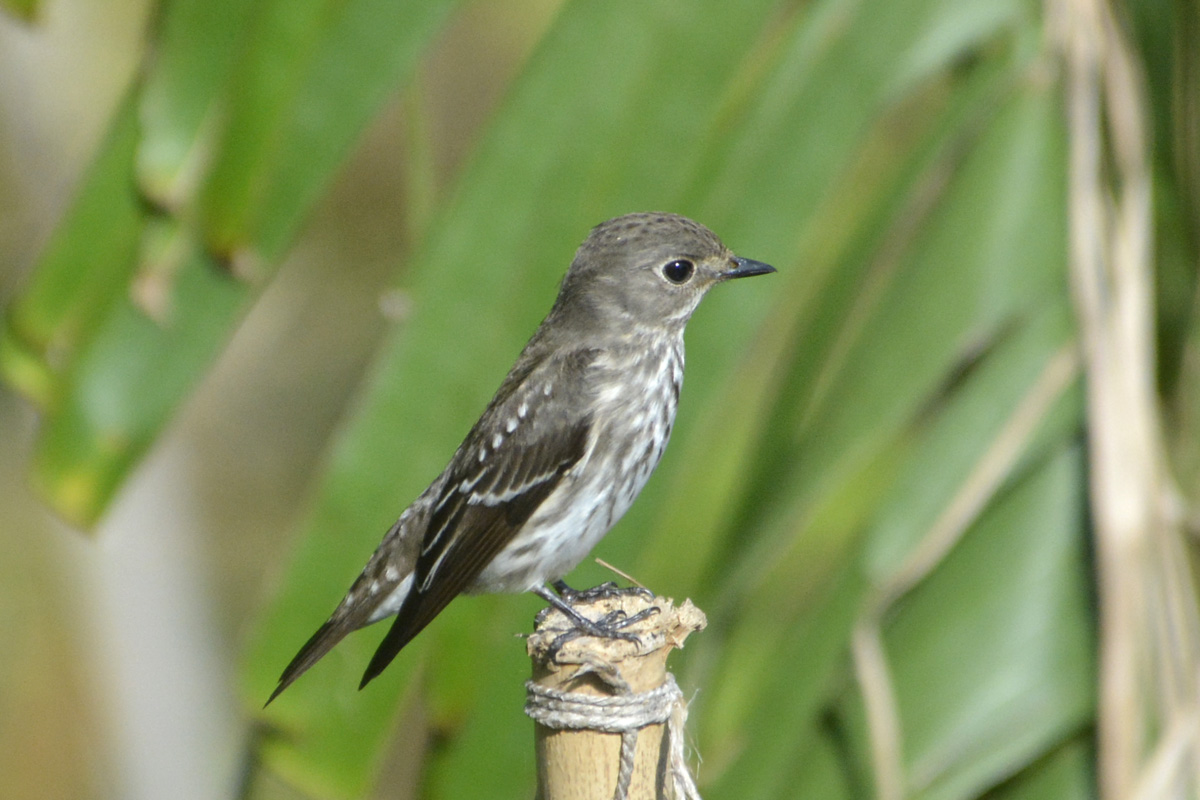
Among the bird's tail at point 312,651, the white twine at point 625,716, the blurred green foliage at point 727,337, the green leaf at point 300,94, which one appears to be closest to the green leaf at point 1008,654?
the blurred green foliage at point 727,337

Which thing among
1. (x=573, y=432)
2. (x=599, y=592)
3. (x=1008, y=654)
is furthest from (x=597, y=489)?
(x=1008, y=654)

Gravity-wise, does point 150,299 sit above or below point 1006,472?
below

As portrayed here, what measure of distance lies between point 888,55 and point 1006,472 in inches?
31.7

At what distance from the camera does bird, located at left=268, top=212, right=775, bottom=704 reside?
2.78 metres

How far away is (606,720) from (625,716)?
28 millimetres

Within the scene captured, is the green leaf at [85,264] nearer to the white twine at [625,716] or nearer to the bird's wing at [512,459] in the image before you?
the bird's wing at [512,459]

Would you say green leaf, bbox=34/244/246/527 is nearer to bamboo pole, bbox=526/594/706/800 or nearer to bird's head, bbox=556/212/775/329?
bird's head, bbox=556/212/775/329

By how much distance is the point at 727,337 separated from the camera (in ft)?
8.51

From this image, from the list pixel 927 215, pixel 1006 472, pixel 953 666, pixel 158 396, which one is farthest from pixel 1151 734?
pixel 158 396

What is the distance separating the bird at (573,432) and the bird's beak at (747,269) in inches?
1.0

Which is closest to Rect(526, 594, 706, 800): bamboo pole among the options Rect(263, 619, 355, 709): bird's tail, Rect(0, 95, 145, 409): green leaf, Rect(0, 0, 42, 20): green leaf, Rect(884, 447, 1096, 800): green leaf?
Rect(884, 447, 1096, 800): green leaf

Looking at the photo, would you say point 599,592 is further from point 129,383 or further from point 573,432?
point 129,383

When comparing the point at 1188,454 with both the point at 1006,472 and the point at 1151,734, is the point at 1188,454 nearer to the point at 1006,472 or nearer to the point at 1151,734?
the point at 1006,472

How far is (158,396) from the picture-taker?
2498mm
